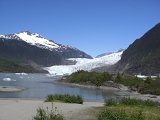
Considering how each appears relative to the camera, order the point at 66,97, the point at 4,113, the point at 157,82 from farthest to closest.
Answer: the point at 157,82
the point at 66,97
the point at 4,113

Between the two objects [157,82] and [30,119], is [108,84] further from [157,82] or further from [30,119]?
[30,119]

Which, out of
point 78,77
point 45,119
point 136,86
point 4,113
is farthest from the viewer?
point 78,77

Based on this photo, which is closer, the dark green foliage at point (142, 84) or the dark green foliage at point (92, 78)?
the dark green foliage at point (142, 84)

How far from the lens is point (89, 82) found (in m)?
125

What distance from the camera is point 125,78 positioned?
123375mm

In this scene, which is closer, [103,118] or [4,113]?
[103,118]

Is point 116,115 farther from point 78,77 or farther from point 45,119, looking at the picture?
point 78,77

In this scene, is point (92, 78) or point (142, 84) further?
point (92, 78)

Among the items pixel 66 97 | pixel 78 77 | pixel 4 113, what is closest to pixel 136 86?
pixel 78 77

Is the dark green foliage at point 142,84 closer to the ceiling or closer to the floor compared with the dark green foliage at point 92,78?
closer to the floor

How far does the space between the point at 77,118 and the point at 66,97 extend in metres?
14.8

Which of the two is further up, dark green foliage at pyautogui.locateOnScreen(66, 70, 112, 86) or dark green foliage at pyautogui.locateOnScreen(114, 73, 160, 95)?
dark green foliage at pyautogui.locateOnScreen(66, 70, 112, 86)

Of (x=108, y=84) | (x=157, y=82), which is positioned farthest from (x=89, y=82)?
(x=157, y=82)

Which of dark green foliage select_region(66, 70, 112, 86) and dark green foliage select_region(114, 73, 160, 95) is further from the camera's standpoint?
dark green foliage select_region(66, 70, 112, 86)
